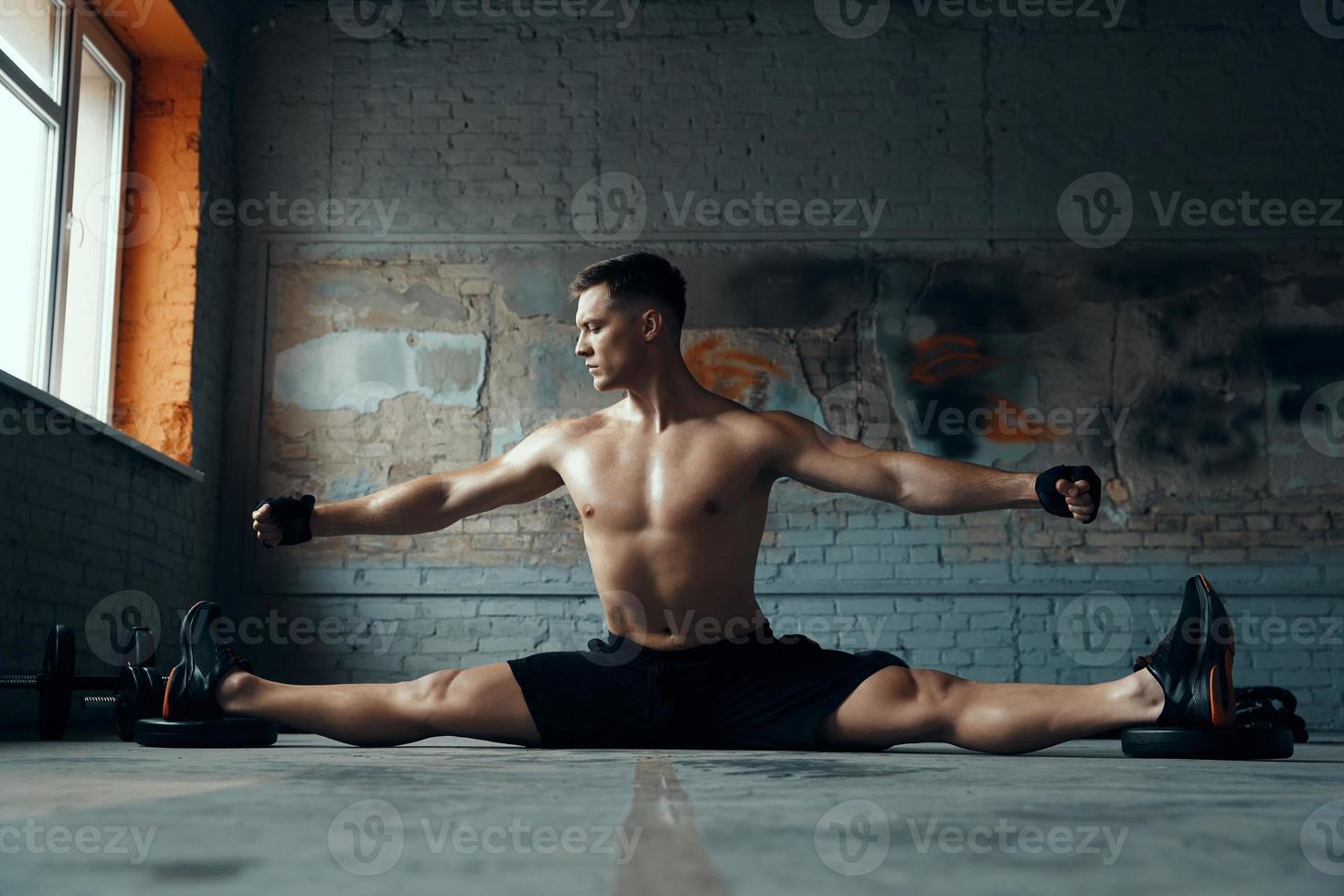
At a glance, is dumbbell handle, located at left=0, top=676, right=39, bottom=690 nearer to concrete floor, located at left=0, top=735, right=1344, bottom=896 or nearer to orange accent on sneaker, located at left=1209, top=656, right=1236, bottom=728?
concrete floor, located at left=0, top=735, right=1344, bottom=896

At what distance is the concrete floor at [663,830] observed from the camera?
97cm

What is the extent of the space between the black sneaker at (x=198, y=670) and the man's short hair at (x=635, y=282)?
1298 mm

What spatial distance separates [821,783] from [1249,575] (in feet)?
17.4

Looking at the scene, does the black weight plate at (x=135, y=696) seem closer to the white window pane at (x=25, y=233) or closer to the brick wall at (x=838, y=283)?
the white window pane at (x=25, y=233)

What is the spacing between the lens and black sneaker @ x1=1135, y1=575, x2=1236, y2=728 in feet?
8.49

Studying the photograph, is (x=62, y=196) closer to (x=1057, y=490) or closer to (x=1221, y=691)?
(x=1057, y=490)

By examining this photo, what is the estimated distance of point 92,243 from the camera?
5875 mm

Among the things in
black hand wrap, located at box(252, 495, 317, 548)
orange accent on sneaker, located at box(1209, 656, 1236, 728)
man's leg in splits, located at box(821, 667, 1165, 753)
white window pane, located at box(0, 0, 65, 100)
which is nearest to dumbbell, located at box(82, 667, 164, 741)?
black hand wrap, located at box(252, 495, 317, 548)

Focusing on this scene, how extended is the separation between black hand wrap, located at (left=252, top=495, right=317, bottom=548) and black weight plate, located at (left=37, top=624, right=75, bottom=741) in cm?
98

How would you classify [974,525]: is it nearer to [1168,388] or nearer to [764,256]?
[1168,388]

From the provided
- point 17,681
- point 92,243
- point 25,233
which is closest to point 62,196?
point 25,233

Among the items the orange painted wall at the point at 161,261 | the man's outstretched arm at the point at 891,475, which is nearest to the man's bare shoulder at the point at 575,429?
the man's outstretched arm at the point at 891,475

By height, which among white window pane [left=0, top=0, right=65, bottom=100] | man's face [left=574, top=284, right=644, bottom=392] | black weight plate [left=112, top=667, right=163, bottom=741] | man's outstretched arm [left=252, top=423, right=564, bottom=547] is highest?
white window pane [left=0, top=0, right=65, bottom=100]

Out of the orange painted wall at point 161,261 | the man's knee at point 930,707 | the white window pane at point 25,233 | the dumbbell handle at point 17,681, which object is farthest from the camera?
the orange painted wall at point 161,261
